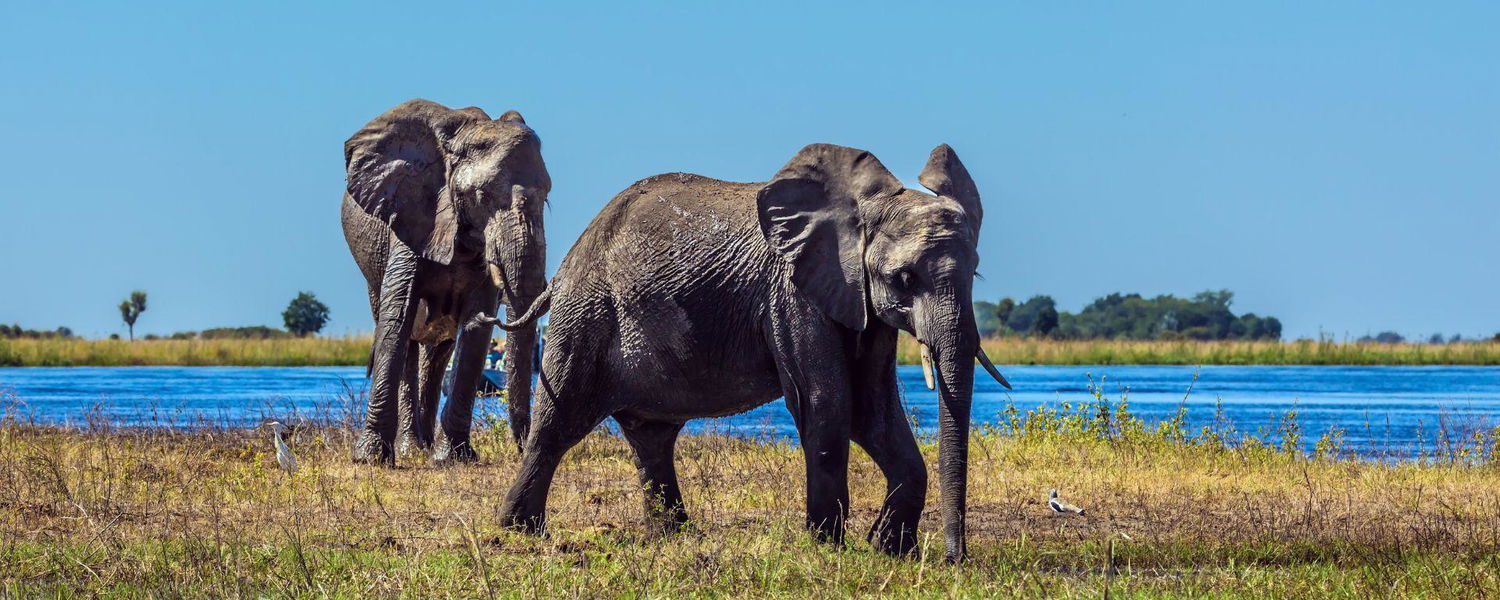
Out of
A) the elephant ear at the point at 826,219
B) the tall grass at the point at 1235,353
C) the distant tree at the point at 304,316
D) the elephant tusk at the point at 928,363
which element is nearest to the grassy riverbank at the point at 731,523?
the elephant tusk at the point at 928,363

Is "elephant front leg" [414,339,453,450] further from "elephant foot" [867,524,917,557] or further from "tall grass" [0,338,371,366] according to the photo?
"tall grass" [0,338,371,366]

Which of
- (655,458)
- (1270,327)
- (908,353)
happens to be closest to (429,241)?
(655,458)

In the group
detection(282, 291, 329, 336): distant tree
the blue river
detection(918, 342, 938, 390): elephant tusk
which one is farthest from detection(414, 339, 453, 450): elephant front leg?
detection(282, 291, 329, 336): distant tree

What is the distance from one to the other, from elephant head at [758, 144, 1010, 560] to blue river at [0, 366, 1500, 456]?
8191 millimetres

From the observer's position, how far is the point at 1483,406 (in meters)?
29.5

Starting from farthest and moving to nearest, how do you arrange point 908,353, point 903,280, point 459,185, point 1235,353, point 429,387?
point 1235,353, point 908,353, point 429,387, point 459,185, point 903,280

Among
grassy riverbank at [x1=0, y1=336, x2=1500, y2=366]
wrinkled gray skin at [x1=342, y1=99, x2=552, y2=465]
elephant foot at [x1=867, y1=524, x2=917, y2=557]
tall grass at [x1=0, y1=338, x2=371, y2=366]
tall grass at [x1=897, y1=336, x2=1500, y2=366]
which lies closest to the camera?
elephant foot at [x1=867, y1=524, x2=917, y2=557]

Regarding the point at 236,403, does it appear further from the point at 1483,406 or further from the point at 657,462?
the point at 657,462

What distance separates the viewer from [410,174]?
519 inches

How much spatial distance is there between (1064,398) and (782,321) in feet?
89.9

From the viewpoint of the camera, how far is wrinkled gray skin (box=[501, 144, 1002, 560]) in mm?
7762

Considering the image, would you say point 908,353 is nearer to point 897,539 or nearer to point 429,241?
point 429,241

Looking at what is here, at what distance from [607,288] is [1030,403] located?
2495 centimetres

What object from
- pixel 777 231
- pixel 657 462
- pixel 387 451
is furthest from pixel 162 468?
pixel 777 231
